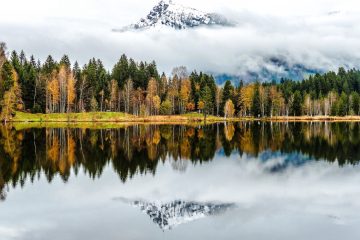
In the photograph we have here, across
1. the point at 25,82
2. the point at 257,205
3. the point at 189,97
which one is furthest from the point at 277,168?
the point at 189,97

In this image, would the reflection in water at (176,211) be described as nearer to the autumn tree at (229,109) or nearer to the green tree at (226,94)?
the autumn tree at (229,109)

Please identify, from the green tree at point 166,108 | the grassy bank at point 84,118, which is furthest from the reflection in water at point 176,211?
the green tree at point 166,108

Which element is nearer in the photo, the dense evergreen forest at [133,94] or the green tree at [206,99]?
the dense evergreen forest at [133,94]

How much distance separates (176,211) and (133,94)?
129652 mm

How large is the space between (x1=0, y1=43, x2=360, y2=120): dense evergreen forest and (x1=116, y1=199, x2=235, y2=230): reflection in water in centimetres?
9650

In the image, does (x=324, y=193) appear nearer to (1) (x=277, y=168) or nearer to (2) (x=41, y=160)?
(1) (x=277, y=168)

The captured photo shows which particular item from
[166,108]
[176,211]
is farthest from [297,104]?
[176,211]

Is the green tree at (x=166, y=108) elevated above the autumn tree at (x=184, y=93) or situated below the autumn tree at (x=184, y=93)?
below

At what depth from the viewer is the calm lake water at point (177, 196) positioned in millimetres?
17939

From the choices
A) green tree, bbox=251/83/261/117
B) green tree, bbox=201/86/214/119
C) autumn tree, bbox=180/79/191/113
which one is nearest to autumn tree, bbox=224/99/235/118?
green tree, bbox=201/86/214/119

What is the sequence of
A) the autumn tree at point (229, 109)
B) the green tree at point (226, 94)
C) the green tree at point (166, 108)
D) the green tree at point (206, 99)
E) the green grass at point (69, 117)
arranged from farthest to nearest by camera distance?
1. the green tree at point (226, 94)
2. the autumn tree at point (229, 109)
3. the green tree at point (206, 99)
4. the green tree at point (166, 108)
5. the green grass at point (69, 117)

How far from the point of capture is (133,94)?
488 ft

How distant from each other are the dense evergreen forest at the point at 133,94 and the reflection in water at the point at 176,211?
9650 centimetres

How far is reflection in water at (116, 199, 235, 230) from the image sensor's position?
19000mm
